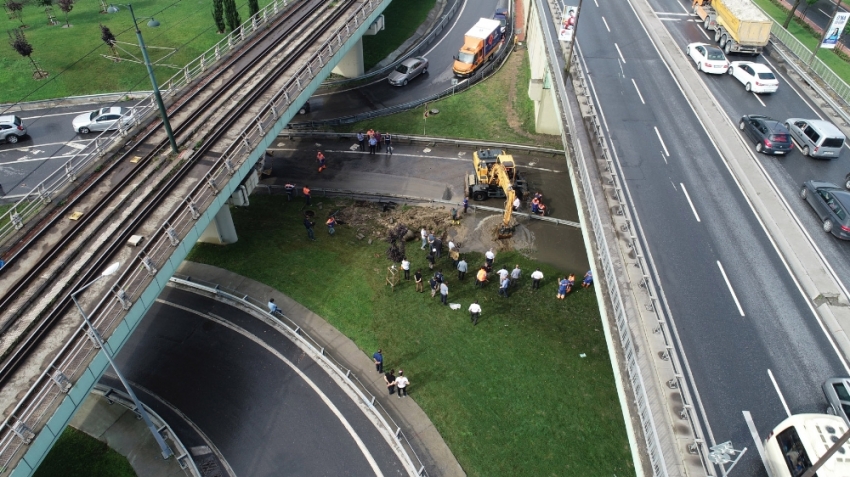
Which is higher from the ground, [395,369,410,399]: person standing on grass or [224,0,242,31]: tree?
[224,0,242,31]: tree

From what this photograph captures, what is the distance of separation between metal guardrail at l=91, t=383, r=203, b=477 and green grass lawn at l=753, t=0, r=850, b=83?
55514mm

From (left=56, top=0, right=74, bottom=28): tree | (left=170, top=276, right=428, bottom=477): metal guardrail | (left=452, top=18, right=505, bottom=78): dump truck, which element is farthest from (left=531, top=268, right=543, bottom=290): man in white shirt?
(left=56, top=0, right=74, bottom=28): tree

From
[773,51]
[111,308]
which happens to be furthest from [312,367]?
[773,51]

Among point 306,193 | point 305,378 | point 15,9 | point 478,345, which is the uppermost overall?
point 15,9

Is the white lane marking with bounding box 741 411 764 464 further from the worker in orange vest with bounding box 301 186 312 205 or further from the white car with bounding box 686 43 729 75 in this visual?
the worker in orange vest with bounding box 301 186 312 205

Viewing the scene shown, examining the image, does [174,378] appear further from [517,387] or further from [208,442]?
[517,387]

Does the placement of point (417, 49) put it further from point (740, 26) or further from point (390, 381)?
point (390, 381)

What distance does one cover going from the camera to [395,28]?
58.1 m

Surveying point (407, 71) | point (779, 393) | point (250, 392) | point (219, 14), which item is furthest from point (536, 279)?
point (219, 14)

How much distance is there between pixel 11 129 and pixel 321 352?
3175cm

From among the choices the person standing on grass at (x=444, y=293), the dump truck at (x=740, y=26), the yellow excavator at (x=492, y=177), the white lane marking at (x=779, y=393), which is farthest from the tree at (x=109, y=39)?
the white lane marking at (x=779, y=393)

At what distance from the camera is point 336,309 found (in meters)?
27.9

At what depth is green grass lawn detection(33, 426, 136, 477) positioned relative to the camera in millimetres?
20766

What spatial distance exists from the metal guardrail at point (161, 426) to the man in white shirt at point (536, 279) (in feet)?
56.9
